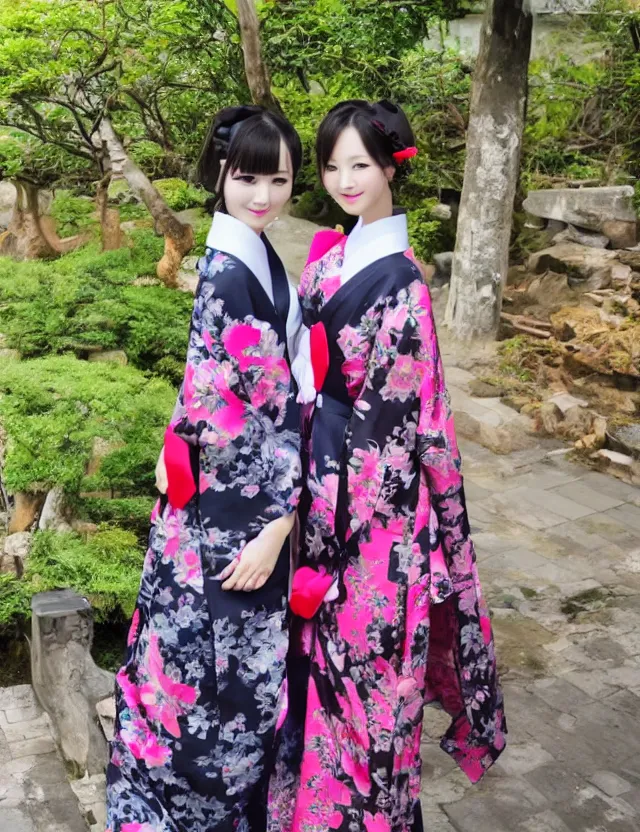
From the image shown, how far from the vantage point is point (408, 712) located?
9.19 ft

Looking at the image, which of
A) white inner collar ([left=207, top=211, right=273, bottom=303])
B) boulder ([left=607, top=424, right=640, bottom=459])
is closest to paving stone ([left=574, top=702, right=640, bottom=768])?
white inner collar ([left=207, top=211, right=273, bottom=303])

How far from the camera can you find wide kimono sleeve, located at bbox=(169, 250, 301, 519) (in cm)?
271

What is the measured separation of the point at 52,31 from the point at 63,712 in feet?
25.1

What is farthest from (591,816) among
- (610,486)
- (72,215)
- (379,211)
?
(72,215)

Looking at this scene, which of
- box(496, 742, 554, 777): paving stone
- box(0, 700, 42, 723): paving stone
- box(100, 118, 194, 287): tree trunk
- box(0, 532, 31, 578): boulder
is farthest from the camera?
box(100, 118, 194, 287): tree trunk

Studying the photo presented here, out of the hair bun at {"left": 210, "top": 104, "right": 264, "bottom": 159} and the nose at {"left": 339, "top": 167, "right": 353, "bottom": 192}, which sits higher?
the hair bun at {"left": 210, "top": 104, "right": 264, "bottom": 159}

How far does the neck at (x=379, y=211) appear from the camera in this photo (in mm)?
2885

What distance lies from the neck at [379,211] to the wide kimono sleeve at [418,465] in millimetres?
248

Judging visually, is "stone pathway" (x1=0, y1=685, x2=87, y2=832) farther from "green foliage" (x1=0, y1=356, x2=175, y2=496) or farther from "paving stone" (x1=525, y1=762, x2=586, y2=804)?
"paving stone" (x1=525, y1=762, x2=586, y2=804)

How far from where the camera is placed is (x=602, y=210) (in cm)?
1101

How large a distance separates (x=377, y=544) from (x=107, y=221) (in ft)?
25.8

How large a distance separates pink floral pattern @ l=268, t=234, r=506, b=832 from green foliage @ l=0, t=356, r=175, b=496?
2.73 metres

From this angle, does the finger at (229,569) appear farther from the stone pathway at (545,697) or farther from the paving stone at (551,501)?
the paving stone at (551,501)

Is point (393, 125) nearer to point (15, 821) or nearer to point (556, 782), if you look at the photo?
point (556, 782)
